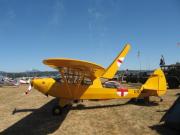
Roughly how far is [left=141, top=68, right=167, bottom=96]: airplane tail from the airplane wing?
3482 millimetres

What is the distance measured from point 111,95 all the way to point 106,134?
5334 millimetres

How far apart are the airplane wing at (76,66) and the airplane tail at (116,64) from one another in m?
2.66

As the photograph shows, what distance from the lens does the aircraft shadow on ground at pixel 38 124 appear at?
9008 mm

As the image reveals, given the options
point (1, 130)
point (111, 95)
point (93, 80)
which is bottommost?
point (1, 130)

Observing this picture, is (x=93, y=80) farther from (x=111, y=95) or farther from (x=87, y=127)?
(x=87, y=127)

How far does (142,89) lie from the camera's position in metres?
14.6

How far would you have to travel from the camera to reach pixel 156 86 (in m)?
14.8

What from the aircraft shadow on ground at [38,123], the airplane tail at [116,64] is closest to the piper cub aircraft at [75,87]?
the aircraft shadow on ground at [38,123]

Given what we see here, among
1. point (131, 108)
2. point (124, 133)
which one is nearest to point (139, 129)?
point (124, 133)

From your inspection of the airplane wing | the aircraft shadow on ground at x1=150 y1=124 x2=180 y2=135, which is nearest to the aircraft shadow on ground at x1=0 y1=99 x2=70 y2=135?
the airplane wing

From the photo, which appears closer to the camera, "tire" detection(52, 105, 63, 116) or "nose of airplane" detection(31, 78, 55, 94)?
"tire" detection(52, 105, 63, 116)

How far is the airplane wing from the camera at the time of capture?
33.3 feet

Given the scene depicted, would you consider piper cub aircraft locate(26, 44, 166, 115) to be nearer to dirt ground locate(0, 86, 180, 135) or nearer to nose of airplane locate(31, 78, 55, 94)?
nose of airplane locate(31, 78, 55, 94)

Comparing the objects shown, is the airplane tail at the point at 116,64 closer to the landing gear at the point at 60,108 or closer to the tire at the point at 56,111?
the landing gear at the point at 60,108
